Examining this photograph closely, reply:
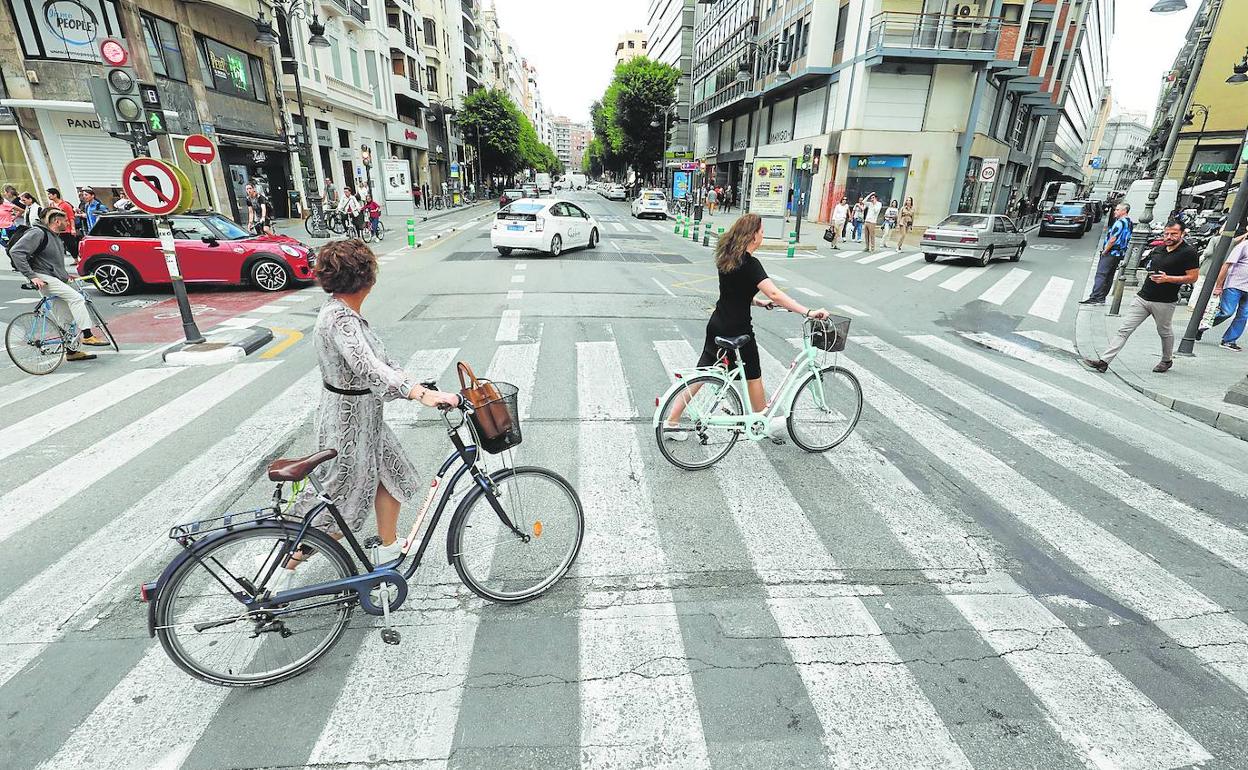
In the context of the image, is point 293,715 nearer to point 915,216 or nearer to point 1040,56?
point 915,216

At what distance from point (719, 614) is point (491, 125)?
5893 cm

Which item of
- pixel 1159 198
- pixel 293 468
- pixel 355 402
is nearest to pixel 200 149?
pixel 355 402

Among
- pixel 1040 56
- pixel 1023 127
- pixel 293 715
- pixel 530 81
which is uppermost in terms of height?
pixel 530 81

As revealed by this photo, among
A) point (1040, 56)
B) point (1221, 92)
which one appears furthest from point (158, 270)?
point (1040, 56)

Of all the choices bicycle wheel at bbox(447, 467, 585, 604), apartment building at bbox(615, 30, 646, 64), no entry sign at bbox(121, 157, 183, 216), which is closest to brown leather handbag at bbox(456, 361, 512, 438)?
bicycle wheel at bbox(447, 467, 585, 604)

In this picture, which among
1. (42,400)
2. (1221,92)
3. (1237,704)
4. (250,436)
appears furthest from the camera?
(1221,92)

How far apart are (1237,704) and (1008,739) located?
1.17 m

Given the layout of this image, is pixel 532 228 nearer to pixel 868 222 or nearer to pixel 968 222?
pixel 868 222

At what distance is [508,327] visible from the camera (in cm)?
891

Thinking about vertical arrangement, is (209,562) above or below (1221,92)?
below

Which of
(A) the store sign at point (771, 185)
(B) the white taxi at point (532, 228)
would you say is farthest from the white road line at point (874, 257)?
(B) the white taxi at point (532, 228)

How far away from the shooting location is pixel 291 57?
24.0 m

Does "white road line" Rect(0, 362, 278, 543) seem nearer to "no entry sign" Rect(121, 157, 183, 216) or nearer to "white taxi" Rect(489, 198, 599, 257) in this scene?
"no entry sign" Rect(121, 157, 183, 216)

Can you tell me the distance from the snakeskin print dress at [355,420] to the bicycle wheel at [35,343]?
6.33 meters
